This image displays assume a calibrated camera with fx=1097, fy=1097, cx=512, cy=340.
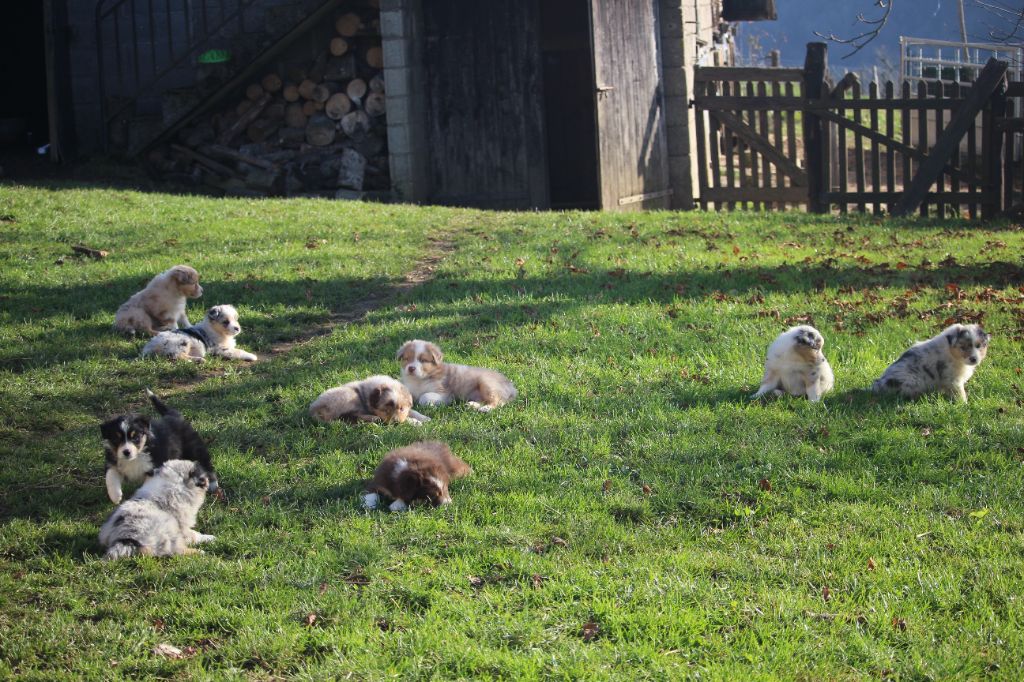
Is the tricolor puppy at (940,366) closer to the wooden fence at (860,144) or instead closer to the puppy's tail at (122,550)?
the puppy's tail at (122,550)

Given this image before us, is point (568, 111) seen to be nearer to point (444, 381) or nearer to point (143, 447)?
point (444, 381)

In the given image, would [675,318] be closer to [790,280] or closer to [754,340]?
[754,340]

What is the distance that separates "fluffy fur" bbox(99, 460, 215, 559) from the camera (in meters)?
5.73

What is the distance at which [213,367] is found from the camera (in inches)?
357

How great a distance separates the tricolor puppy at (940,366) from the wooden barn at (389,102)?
1068 cm

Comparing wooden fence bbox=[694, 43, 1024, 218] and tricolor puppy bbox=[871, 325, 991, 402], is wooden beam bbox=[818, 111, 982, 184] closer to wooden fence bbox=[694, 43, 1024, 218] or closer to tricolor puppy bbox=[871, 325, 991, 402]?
wooden fence bbox=[694, 43, 1024, 218]

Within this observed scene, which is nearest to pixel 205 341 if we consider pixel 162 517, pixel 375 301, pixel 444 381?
pixel 375 301

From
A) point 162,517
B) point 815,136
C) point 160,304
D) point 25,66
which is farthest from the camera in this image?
point 25,66

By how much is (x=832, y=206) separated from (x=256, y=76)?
32.2 feet

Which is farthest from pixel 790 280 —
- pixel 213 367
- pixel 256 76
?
pixel 256 76

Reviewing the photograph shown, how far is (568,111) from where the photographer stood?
22844mm

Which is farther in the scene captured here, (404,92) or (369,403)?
(404,92)

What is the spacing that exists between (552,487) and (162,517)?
7.17ft

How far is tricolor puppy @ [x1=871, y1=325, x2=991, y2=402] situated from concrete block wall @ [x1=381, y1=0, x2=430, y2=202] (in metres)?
11.5
